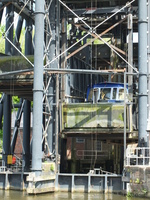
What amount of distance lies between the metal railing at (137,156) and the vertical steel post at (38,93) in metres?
5.46

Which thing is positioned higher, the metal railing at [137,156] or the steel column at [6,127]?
the steel column at [6,127]

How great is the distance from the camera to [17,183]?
1300 inches

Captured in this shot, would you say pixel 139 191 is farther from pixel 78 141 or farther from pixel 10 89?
pixel 78 141

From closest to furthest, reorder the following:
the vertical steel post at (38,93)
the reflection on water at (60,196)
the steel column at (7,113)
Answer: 1. the reflection on water at (60,196)
2. the vertical steel post at (38,93)
3. the steel column at (7,113)

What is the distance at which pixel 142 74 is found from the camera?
33.0 metres

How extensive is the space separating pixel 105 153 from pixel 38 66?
27.7 meters

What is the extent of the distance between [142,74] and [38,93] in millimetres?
6760

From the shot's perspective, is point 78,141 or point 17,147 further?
point 17,147

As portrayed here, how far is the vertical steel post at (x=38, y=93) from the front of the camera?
31.9 m

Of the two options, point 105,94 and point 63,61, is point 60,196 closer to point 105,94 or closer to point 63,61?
point 105,94

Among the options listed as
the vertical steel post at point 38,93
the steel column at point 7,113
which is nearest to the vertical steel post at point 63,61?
the vertical steel post at point 38,93

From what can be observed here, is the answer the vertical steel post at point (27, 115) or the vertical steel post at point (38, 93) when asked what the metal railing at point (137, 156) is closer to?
the vertical steel post at point (38, 93)

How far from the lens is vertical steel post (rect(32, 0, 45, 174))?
31.9 meters

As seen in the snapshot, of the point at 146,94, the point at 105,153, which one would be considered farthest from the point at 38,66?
the point at 105,153
